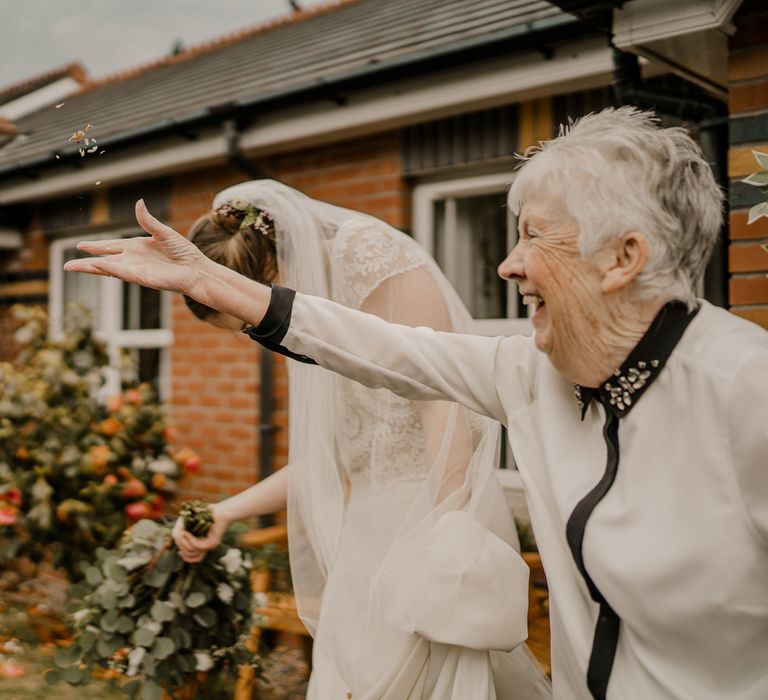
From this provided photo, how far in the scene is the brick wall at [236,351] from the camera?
4.84 meters

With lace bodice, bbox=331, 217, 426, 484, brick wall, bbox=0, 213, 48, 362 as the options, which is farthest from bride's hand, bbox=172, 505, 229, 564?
brick wall, bbox=0, 213, 48, 362

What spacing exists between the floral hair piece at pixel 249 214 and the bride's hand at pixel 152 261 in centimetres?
81

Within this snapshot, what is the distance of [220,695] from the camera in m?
3.43

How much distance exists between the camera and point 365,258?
2.26 m

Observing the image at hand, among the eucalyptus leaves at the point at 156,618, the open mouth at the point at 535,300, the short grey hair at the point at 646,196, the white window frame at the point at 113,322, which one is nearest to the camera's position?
the short grey hair at the point at 646,196

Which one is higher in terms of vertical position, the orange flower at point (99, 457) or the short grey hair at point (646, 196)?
the short grey hair at point (646, 196)

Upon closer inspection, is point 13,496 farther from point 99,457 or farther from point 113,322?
point 113,322

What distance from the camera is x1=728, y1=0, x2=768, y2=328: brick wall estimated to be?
93.7 inches

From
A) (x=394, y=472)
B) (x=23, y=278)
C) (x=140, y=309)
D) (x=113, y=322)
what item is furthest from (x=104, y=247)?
(x=23, y=278)

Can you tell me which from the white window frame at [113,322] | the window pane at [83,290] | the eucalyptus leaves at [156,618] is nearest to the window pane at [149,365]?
the white window frame at [113,322]

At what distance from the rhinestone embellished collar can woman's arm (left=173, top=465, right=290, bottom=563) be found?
1262 millimetres

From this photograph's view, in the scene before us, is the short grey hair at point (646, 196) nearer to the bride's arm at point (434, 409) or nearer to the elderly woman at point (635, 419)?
the elderly woman at point (635, 419)

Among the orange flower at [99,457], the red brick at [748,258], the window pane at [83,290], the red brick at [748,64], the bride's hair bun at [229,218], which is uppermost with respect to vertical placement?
the red brick at [748,64]

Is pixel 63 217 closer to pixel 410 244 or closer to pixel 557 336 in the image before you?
pixel 410 244
